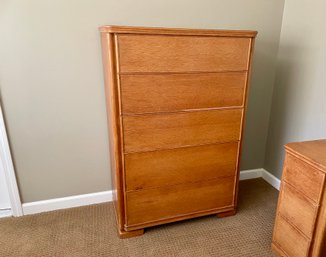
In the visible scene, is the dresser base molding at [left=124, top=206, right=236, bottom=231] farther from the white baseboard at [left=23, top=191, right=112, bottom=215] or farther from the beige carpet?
the white baseboard at [left=23, top=191, right=112, bottom=215]

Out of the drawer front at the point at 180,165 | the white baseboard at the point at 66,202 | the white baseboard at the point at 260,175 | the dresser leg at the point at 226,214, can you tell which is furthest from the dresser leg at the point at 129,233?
the white baseboard at the point at 260,175

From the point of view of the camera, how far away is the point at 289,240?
1.43 metres

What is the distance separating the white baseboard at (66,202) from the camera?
75.2 inches

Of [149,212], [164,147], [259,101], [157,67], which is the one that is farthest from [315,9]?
[149,212]

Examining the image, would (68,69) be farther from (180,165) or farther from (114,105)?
(180,165)

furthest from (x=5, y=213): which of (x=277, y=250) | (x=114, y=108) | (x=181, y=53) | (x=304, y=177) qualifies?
(x=304, y=177)

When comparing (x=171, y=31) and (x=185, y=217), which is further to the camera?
(x=185, y=217)

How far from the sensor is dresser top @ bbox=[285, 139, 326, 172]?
120 centimetres

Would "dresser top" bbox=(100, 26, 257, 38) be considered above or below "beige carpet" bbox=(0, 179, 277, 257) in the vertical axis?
above

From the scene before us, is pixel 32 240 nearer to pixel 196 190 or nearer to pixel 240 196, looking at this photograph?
pixel 196 190

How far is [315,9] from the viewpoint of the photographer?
1745 mm

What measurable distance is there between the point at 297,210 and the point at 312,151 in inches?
13.0

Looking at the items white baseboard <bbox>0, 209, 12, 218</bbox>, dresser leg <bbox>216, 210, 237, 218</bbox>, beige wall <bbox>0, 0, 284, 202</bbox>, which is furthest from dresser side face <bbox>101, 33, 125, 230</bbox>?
white baseboard <bbox>0, 209, 12, 218</bbox>

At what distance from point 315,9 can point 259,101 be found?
780 mm
